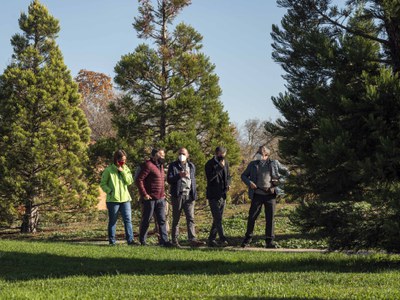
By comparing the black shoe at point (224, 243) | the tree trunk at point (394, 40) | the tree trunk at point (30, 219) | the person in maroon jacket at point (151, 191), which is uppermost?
the tree trunk at point (394, 40)

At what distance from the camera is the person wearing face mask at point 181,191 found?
43.3 feet

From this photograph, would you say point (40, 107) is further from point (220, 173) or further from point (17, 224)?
point (220, 173)

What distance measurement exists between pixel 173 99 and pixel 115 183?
523 centimetres

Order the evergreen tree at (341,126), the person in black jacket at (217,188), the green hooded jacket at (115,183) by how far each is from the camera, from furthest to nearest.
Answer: the green hooded jacket at (115,183) → the person in black jacket at (217,188) → the evergreen tree at (341,126)

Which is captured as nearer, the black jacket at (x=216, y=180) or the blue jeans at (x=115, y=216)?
the black jacket at (x=216, y=180)

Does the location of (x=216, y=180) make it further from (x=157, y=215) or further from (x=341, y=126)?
(x=341, y=126)

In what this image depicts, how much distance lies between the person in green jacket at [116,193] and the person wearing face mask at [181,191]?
106 cm

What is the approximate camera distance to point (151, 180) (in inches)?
522

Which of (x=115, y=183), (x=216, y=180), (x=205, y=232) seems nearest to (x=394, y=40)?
(x=216, y=180)

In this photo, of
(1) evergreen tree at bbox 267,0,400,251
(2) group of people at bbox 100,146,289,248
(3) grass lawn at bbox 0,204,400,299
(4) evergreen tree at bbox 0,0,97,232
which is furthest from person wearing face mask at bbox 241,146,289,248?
(4) evergreen tree at bbox 0,0,97,232

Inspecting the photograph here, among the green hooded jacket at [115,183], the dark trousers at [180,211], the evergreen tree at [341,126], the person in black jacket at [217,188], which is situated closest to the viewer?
the evergreen tree at [341,126]

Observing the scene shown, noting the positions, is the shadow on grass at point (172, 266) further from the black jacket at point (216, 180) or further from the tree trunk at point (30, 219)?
the tree trunk at point (30, 219)

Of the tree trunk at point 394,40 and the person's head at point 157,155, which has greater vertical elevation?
the tree trunk at point 394,40

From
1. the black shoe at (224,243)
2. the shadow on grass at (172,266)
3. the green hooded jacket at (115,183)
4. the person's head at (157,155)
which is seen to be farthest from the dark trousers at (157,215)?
the shadow on grass at (172,266)
